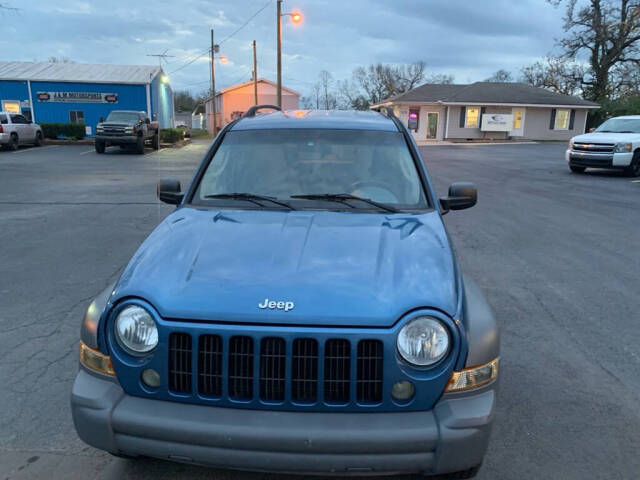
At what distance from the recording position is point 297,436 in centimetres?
202

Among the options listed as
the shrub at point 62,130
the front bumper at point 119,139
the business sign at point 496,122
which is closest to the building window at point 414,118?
the business sign at point 496,122

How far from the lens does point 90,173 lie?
16719mm

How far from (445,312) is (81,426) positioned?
5.42ft

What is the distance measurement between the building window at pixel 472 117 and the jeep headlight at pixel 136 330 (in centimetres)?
4242

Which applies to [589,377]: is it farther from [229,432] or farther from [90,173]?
[90,173]

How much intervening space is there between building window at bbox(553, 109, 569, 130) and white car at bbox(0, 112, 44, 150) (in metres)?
38.8

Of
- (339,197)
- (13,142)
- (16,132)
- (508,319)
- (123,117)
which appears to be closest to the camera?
(339,197)

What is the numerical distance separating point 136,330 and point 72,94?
38048 millimetres

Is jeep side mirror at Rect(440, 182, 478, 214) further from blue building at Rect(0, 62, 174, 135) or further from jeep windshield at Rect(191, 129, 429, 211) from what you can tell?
blue building at Rect(0, 62, 174, 135)

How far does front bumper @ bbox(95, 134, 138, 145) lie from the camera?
2439 centimetres

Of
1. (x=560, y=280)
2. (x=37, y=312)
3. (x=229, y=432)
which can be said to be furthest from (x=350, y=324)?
(x=560, y=280)

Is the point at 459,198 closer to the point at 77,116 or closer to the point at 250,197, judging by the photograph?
the point at 250,197

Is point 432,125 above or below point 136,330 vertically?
above

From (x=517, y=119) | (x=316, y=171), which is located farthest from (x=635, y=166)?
(x=517, y=119)
